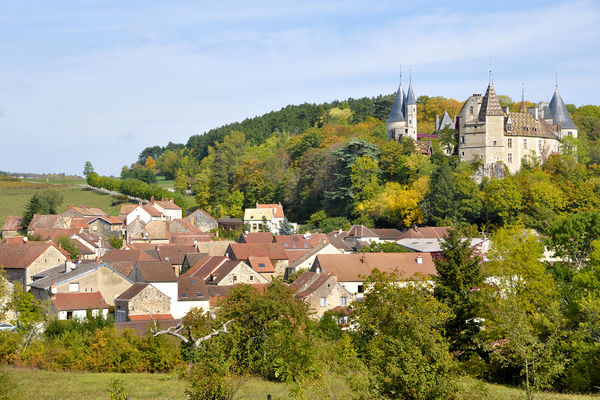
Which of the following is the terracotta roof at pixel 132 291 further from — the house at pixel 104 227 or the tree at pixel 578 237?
the house at pixel 104 227

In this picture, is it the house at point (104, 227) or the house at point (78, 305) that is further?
the house at point (104, 227)

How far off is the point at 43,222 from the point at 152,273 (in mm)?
39289

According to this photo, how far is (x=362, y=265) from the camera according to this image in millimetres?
47531

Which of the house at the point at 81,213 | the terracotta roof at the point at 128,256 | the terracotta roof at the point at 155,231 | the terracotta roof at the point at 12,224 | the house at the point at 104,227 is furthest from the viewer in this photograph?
the house at the point at 81,213

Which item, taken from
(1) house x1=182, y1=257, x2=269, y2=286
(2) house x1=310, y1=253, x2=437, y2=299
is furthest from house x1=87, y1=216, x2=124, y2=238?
(2) house x1=310, y1=253, x2=437, y2=299

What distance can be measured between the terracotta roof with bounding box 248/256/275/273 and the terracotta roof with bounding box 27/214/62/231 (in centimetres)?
3073

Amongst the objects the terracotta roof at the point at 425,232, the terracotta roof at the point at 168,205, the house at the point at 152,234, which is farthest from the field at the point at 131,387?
the terracotta roof at the point at 168,205

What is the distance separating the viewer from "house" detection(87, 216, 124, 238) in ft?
252

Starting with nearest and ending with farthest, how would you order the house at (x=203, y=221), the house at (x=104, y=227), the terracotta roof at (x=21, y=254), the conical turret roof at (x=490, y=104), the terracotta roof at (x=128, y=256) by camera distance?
1. the terracotta roof at (x=21, y=254)
2. the terracotta roof at (x=128, y=256)
3. the conical turret roof at (x=490, y=104)
4. the house at (x=104, y=227)
5. the house at (x=203, y=221)

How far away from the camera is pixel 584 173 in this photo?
216 feet

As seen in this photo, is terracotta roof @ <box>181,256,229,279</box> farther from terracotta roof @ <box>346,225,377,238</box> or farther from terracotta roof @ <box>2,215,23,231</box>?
terracotta roof @ <box>2,215,23,231</box>

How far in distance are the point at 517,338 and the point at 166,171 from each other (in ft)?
425

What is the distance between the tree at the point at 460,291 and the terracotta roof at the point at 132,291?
16.1m

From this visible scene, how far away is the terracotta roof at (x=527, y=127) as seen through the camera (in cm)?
6962
